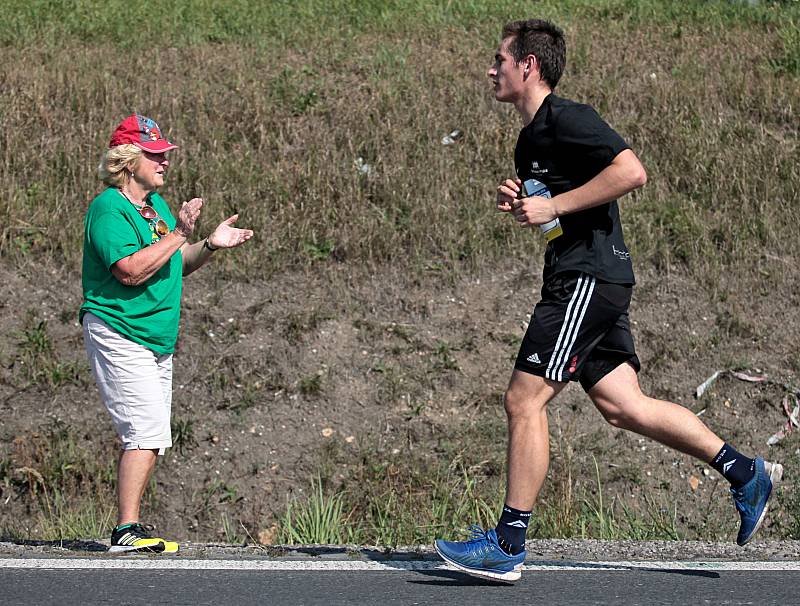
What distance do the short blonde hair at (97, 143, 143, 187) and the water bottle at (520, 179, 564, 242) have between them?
5.68ft

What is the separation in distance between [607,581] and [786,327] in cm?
507

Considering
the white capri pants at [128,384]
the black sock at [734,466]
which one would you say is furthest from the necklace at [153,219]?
the black sock at [734,466]

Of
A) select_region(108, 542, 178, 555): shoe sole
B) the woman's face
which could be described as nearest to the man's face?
the woman's face

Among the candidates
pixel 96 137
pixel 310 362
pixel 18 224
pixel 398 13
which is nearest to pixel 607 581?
pixel 310 362

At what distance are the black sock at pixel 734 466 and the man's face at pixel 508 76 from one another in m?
1.65

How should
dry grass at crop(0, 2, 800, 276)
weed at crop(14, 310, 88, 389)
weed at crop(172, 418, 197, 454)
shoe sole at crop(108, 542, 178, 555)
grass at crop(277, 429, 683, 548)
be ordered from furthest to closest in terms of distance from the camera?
dry grass at crop(0, 2, 800, 276)
weed at crop(14, 310, 88, 389)
weed at crop(172, 418, 197, 454)
grass at crop(277, 429, 683, 548)
shoe sole at crop(108, 542, 178, 555)

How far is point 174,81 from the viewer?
11922 millimetres

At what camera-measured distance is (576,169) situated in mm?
4441

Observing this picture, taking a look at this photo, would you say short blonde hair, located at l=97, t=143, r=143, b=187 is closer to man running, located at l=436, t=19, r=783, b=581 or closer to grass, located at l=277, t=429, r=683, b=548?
man running, located at l=436, t=19, r=783, b=581

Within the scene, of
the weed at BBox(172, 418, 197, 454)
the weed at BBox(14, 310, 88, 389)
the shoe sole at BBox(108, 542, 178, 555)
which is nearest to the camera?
the shoe sole at BBox(108, 542, 178, 555)

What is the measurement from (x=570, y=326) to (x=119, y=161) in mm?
2113

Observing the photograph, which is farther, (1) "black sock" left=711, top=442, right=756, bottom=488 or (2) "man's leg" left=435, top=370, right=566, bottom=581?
(1) "black sock" left=711, top=442, right=756, bottom=488

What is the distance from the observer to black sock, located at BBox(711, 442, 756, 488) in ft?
14.9

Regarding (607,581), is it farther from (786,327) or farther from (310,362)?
(786,327)
